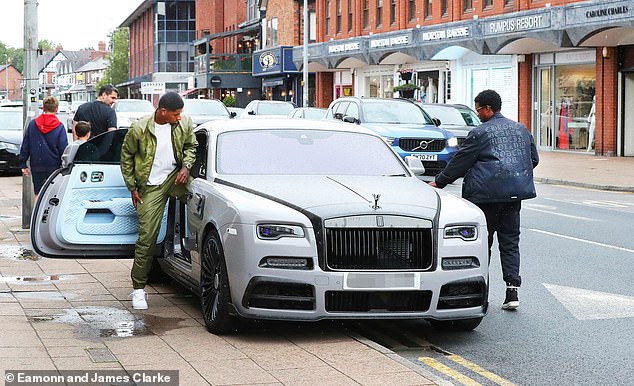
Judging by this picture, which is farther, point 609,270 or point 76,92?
point 76,92

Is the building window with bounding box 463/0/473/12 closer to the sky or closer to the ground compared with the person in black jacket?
closer to the sky

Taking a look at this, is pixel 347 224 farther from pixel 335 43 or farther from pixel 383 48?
pixel 335 43

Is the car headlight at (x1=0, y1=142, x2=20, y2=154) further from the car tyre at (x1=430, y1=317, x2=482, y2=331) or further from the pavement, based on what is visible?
the car tyre at (x1=430, y1=317, x2=482, y2=331)

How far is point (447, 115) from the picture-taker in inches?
1107

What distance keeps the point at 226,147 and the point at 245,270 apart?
1.82 metres

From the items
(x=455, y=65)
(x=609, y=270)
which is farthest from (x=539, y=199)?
(x=455, y=65)

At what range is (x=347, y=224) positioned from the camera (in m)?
7.54

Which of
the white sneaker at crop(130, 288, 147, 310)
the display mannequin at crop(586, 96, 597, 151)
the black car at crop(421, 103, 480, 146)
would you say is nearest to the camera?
the white sneaker at crop(130, 288, 147, 310)

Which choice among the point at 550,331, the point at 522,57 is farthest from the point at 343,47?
the point at 550,331

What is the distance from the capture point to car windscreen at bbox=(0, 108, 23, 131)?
1126 inches

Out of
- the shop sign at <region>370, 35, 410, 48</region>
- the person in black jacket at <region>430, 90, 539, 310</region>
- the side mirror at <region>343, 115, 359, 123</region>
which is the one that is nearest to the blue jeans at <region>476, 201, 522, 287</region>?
the person in black jacket at <region>430, 90, 539, 310</region>

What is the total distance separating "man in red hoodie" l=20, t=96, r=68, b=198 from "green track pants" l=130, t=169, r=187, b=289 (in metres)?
5.08

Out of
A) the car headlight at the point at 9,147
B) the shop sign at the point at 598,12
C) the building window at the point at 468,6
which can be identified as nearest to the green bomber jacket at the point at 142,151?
the car headlight at the point at 9,147

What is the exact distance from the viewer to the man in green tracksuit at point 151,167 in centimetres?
893
